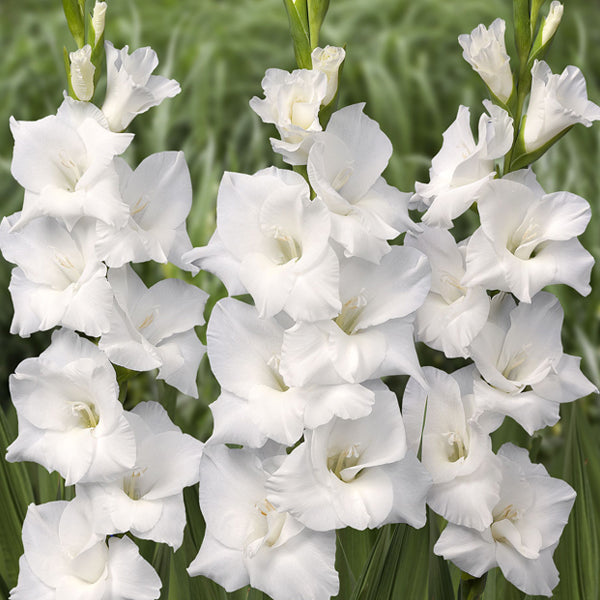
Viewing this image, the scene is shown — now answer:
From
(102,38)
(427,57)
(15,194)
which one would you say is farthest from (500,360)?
(427,57)

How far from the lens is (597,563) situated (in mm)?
1232

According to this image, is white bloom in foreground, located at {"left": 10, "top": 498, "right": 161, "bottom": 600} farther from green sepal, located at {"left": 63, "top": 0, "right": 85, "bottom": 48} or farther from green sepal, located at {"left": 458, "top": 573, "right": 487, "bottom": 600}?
green sepal, located at {"left": 63, "top": 0, "right": 85, "bottom": 48}

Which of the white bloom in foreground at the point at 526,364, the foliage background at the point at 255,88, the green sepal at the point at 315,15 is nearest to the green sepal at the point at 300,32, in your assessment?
the green sepal at the point at 315,15

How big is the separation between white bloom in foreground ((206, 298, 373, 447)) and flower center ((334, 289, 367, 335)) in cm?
7

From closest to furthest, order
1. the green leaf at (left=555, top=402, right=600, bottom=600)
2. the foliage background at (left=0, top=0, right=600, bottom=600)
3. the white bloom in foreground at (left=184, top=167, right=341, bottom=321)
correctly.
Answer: the white bloom in foreground at (left=184, top=167, right=341, bottom=321) → the green leaf at (left=555, top=402, right=600, bottom=600) → the foliage background at (left=0, top=0, right=600, bottom=600)

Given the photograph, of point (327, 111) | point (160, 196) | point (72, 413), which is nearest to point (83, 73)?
point (160, 196)

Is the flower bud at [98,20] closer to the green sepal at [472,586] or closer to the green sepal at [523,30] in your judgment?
the green sepal at [523,30]

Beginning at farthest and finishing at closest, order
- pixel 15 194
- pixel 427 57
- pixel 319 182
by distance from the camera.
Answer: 1. pixel 427 57
2. pixel 15 194
3. pixel 319 182

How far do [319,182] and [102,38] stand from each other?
307 millimetres

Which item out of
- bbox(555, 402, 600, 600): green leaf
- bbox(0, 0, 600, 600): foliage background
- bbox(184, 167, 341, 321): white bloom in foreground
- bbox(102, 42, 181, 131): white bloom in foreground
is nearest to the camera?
bbox(184, 167, 341, 321): white bloom in foreground

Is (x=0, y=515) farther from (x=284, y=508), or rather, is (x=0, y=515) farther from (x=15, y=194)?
(x=15, y=194)

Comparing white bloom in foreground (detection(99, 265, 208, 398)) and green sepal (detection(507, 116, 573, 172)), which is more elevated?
green sepal (detection(507, 116, 573, 172))

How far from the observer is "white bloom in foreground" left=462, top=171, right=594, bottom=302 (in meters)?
0.94

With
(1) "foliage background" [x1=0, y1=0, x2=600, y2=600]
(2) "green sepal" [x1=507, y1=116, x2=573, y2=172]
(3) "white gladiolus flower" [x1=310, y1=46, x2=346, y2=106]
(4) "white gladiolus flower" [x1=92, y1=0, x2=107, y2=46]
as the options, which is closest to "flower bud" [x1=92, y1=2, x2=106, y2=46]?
(4) "white gladiolus flower" [x1=92, y1=0, x2=107, y2=46]
